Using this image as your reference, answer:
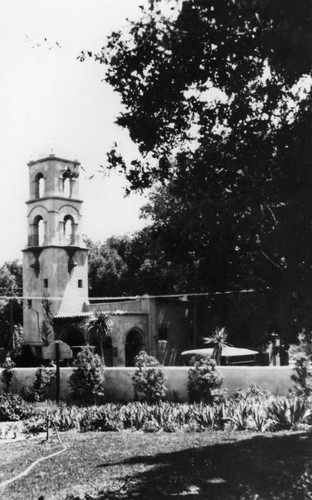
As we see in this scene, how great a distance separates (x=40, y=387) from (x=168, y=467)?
44.6 feet

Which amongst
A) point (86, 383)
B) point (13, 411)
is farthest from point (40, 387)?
point (13, 411)

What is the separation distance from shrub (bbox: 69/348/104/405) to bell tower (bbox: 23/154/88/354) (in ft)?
41.6

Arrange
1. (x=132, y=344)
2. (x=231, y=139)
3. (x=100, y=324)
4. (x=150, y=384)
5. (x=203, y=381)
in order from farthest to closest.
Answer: (x=132, y=344) < (x=100, y=324) < (x=150, y=384) < (x=203, y=381) < (x=231, y=139)

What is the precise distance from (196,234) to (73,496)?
12.9 ft

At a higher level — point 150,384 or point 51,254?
point 51,254

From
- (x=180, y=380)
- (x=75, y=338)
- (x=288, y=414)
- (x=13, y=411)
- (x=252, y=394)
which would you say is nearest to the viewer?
(x=288, y=414)

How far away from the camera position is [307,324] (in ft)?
A: 25.9

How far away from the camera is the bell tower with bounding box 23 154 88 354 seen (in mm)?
33312

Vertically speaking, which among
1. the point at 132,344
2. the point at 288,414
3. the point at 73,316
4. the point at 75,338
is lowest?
the point at 288,414

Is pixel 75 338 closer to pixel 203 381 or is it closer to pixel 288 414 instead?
pixel 203 381

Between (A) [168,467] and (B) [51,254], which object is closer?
(A) [168,467]

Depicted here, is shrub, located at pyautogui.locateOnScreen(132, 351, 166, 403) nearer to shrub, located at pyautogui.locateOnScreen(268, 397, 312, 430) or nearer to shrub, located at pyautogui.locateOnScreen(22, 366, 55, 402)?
shrub, located at pyautogui.locateOnScreen(22, 366, 55, 402)

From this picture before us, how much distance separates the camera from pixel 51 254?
110 feet

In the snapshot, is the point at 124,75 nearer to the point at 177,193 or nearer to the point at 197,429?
the point at 177,193
